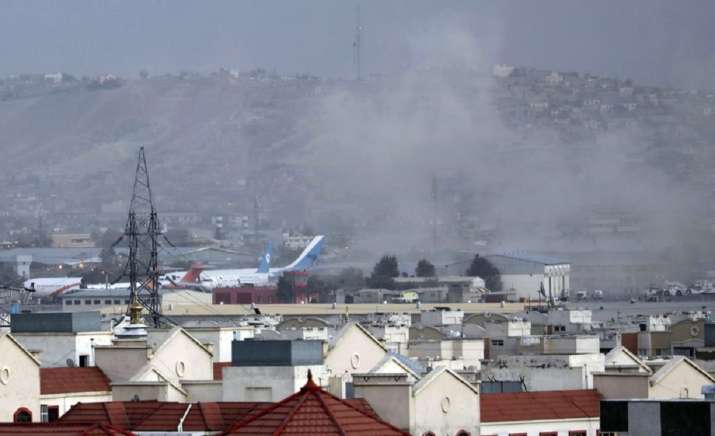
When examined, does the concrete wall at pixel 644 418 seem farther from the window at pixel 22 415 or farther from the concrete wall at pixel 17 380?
the concrete wall at pixel 17 380

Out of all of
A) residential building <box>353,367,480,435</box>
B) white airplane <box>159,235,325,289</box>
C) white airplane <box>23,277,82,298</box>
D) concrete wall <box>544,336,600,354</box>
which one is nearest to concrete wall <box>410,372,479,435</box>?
residential building <box>353,367,480,435</box>

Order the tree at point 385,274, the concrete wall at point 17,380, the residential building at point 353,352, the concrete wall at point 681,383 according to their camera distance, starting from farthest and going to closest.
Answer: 1. the tree at point 385,274
2. the residential building at point 353,352
3. the concrete wall at point 681,383
4. the concrete wall at point 17,380

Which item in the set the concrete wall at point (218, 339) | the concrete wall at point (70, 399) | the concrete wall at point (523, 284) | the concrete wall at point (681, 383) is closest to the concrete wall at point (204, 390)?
the concrete wall at point (70, 399)

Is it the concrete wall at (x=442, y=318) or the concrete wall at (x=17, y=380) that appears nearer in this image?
the concrete wall at (x=17, y=380)

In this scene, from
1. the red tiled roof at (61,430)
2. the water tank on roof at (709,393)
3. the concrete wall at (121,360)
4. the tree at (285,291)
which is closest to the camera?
the red tiled roof at (61,430)

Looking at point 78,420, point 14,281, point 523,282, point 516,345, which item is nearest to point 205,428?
point 78,420

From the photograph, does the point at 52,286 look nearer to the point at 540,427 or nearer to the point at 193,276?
the point at 193,276

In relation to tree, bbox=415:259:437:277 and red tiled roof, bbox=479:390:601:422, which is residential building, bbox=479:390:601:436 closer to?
red tiled roof, bbox=479:390:601:422
